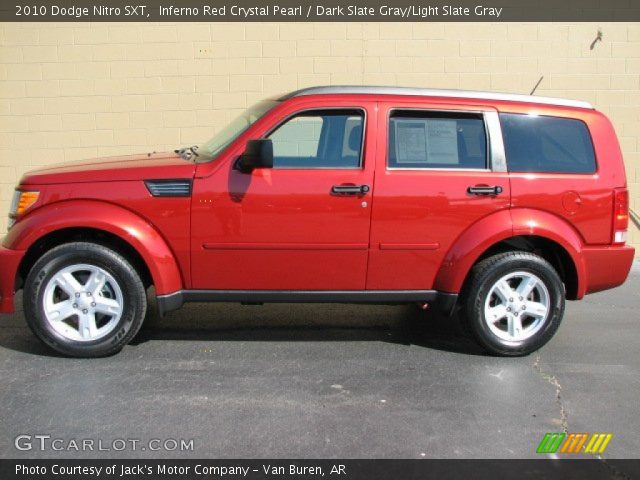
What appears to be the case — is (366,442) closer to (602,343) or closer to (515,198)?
(515,198)

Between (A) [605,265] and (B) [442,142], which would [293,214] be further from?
(A) [605,265]

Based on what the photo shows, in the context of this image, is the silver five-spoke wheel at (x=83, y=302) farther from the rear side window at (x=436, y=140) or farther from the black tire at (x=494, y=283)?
the black tire at (x=494, y=283)

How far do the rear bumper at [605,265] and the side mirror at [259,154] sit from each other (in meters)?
2.39

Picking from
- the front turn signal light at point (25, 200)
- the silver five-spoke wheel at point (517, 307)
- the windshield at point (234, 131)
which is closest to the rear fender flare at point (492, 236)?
the silver five-spoke wheel at point (517, 307)

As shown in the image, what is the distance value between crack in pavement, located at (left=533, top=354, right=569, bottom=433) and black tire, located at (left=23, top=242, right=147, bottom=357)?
9.19ft

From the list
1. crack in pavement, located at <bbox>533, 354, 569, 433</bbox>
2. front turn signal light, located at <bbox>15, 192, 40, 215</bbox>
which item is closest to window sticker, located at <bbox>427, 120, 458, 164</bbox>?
crack in pavement, located at <bbox>533, 354, 569, 433</bbox>

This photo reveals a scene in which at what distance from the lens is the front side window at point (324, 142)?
195 inches

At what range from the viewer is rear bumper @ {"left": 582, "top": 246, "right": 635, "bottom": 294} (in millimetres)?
5152

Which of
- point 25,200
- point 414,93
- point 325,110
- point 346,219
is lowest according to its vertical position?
point 346,219

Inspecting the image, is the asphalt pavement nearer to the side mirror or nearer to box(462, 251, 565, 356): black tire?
box(462, 251, 565, 356): black tire
